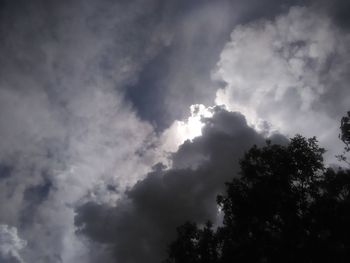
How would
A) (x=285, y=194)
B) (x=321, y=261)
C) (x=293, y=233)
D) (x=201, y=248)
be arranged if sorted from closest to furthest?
(x=321, y=261)
(x=293, y=233)
(x=285, y=194)
(x=201, y=248)

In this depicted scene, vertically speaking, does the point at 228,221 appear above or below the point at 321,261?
above

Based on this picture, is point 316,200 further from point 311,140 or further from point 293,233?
point 311,140

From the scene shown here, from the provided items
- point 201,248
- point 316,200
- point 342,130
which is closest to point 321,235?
point 316,200

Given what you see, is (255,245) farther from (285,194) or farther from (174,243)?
(174,243)

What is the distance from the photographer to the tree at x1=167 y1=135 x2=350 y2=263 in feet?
79.8

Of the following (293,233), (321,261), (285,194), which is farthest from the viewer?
(285,194)

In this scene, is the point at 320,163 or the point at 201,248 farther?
the point at 201,248

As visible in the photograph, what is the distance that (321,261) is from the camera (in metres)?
22.9

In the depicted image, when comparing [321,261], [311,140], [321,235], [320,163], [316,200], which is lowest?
[321,261]

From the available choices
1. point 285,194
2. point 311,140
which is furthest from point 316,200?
point 311,140

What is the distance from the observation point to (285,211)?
28.3 metres

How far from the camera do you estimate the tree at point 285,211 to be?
24.3 meters

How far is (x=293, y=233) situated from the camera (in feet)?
84.9

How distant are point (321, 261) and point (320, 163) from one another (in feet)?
37.3
